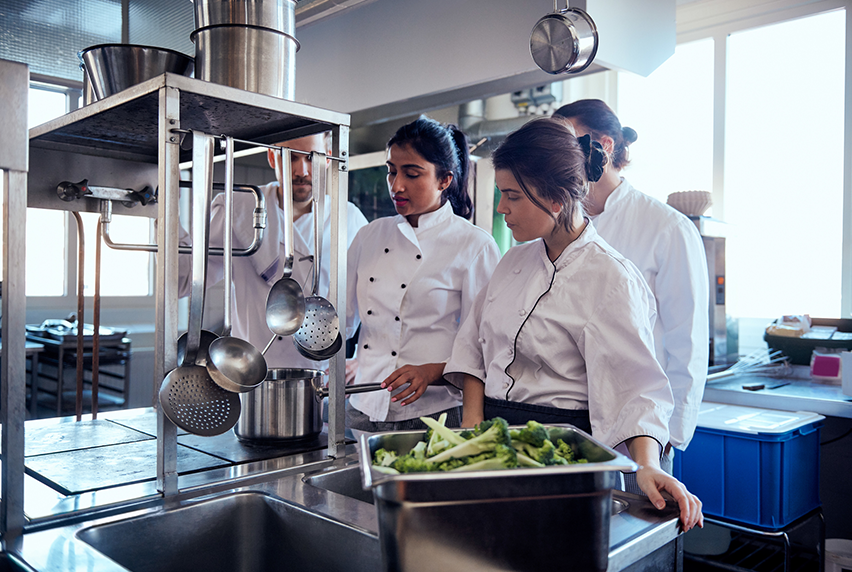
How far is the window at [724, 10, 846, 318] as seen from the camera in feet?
11.5

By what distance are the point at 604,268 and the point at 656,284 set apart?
633 mm

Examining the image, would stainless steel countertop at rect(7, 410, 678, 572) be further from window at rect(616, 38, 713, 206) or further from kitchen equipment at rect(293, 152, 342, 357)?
window at rect(616, 38, 713, 206)

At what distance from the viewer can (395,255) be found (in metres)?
1.96

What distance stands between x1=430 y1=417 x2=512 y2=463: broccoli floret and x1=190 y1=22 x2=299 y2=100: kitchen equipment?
866mm

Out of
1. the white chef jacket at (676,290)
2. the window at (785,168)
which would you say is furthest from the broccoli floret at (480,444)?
the window at (785,168)

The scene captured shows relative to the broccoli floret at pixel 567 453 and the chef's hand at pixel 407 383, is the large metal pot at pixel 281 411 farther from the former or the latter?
the broccoli floret at pixel 567 453

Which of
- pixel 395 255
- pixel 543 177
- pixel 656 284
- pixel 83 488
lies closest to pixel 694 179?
pixel 656 284

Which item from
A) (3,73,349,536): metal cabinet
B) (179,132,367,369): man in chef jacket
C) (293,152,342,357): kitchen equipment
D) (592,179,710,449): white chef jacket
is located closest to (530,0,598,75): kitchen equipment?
(592,179,710,449): white chef jacket

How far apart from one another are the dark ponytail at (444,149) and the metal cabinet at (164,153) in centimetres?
43

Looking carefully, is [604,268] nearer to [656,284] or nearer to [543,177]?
[543,177]

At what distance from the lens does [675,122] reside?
4160mm

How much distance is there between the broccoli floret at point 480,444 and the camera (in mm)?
752

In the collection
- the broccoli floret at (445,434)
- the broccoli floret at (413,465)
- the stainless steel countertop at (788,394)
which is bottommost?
the stainless steel countertop at (788,394)

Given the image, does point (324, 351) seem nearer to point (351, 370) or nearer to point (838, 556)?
point (351, 370)
